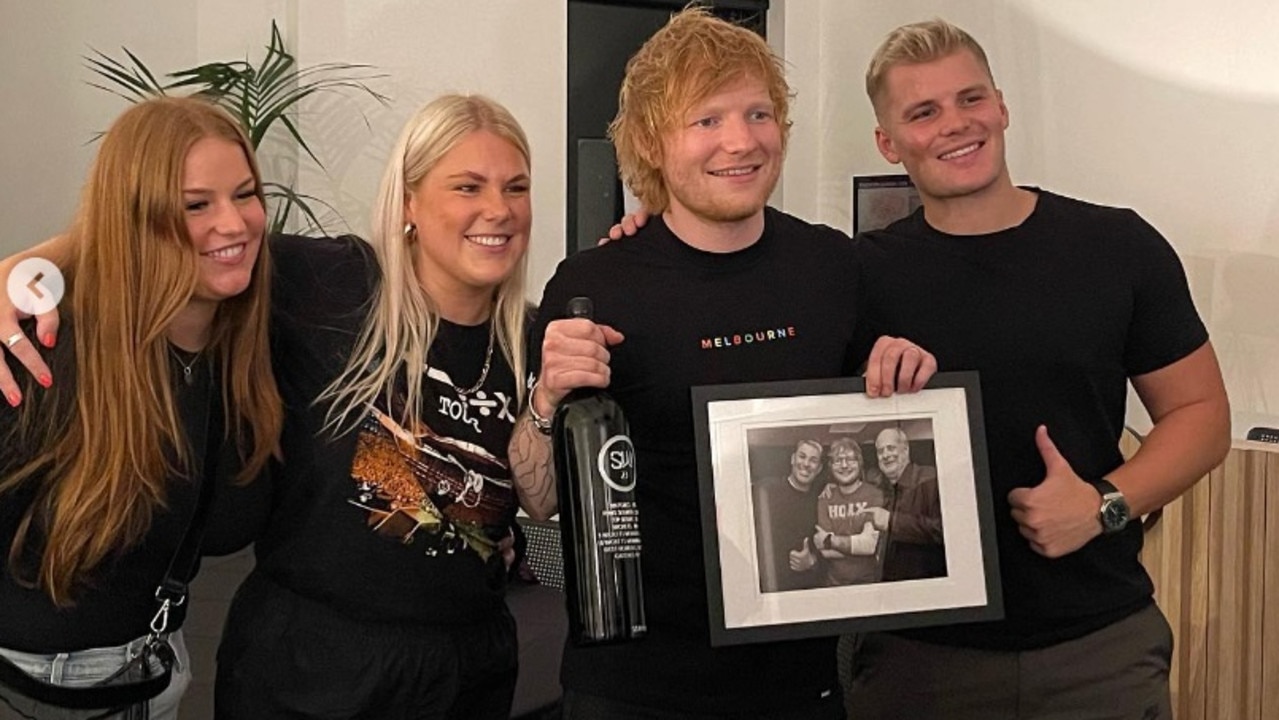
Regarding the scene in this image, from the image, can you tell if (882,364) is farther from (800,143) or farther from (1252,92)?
(800,143)

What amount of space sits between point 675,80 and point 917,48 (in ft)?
1.55

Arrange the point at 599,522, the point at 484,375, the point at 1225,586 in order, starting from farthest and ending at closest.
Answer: the point at 1225,586 → the point at 484,375 → the point at 599,522

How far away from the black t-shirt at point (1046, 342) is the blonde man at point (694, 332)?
0.19m

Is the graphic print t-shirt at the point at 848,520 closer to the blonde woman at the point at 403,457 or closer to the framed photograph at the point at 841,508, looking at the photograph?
the framed photograph at the point at 841,508

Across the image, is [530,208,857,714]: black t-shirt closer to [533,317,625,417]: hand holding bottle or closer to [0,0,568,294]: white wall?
[533,317,625,417]: hand holding bottle

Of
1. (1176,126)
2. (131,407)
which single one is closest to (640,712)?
(131,407)

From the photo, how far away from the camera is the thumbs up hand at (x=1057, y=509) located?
187 centimetres

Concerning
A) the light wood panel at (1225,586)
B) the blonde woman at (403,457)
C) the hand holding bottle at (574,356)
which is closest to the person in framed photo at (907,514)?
the hand holding bottle at (574,356)

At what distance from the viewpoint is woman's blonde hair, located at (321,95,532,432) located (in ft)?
6.13

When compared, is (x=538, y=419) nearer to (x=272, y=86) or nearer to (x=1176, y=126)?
(x=1176, y=126)

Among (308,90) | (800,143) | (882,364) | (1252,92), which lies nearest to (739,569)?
(882,364)

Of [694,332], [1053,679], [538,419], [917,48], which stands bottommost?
[1053,679]

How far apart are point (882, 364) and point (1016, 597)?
0.44 meters

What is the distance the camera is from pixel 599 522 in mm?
1596
